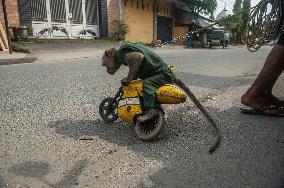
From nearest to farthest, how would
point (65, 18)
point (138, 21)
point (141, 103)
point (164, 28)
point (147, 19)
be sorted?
1. point (141, 103)
2. point (65, 18)
3. point (138, 21)
4. point (147, 19)
5. point (164, 28)

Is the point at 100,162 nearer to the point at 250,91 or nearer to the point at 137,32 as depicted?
the point at 250,91

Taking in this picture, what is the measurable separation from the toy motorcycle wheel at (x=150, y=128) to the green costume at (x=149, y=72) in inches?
6.0

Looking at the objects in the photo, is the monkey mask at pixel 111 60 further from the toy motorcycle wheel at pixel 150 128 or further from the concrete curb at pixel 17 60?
the concrete curb at pixel 17 60

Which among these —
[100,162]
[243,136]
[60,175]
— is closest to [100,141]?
[100,162]

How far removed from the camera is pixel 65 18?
58.9ft

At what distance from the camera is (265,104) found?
11.9ft

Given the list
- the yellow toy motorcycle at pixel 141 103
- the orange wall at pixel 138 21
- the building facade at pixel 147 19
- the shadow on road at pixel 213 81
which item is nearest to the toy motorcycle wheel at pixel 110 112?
the yellow toy motorcycle at pixel 141 103

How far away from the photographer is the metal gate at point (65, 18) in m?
16.4

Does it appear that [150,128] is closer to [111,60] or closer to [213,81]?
[111,60]

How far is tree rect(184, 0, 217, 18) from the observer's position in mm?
32375

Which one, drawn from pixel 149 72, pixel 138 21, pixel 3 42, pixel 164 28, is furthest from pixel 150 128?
pixel 164 28

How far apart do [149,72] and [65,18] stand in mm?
16097

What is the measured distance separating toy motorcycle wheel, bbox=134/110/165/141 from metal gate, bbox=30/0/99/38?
1476cm

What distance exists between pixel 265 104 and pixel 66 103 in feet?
8.91
